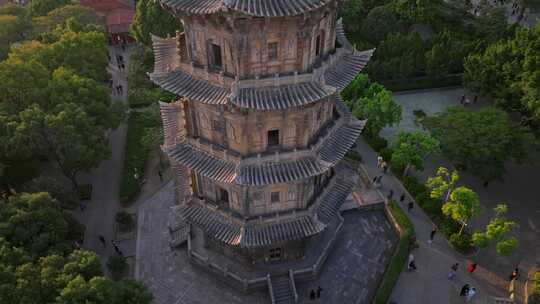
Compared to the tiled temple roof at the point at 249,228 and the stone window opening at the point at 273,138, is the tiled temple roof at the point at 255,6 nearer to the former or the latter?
the stone window opening at the point at 273,138

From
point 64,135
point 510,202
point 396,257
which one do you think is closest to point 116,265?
→ point 64,135

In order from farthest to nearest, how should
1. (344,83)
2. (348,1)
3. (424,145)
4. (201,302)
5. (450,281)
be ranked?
(348,1)
(424,145)
(450,281)
(201,302)
(344,83)

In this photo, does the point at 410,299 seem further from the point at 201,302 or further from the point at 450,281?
the point at 201,302

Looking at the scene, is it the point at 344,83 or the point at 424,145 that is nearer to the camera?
the point at 344,83

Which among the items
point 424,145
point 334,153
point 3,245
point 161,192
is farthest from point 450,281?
point 3,245

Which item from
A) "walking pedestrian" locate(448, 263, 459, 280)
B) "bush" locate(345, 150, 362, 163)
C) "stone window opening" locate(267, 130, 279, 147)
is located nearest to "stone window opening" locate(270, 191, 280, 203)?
"stone window opening" locate(267, 130, 279, 147)

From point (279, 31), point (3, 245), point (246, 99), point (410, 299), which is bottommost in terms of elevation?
point (410, 299)

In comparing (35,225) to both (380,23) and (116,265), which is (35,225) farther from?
(380,23)
